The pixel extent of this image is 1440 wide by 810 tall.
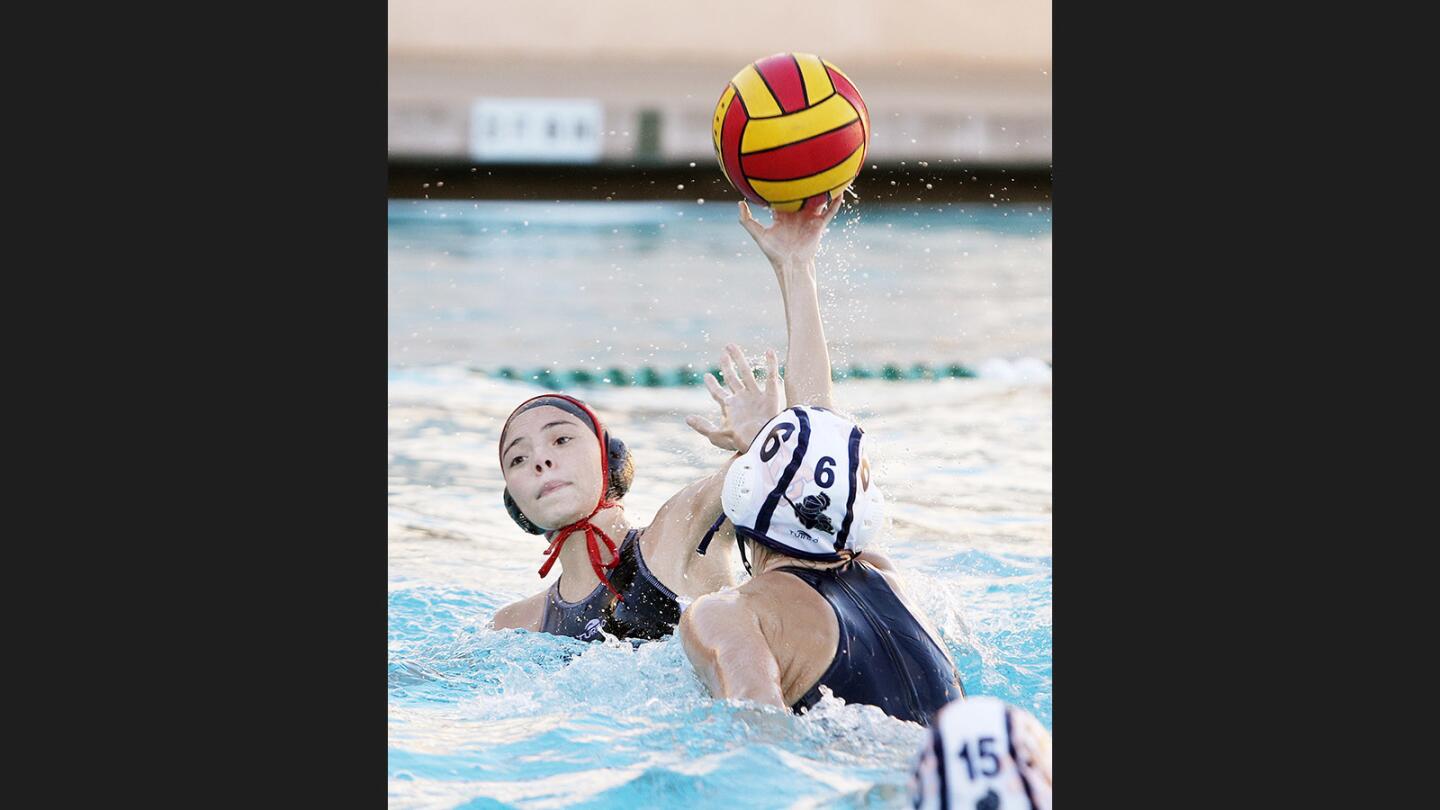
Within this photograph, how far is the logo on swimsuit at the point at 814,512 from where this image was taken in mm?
3080

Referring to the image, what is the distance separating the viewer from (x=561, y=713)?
3.55 meters

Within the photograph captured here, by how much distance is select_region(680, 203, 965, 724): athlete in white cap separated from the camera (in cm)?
300

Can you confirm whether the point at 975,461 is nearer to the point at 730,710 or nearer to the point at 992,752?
the point at 730,710

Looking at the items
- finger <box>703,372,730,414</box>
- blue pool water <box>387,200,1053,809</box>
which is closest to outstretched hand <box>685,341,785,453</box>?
finger <box>703,372,730,414</box>

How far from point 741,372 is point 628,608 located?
0.68 m

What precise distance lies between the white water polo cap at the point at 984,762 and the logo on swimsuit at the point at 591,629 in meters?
1.75

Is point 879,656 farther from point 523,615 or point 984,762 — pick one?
point 523,615

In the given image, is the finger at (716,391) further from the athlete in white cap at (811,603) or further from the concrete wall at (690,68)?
the concrete wall at (690,68)

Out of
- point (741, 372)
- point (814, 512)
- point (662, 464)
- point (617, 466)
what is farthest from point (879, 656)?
point (662, 464)

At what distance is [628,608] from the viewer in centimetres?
384

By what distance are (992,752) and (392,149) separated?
12081 millimetres

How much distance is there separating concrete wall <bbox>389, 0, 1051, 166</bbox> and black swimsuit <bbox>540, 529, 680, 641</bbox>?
9.90 meters

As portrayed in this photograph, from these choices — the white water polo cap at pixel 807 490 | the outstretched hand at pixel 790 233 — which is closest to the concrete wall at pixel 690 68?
the outstretched hand at pixel 790 233

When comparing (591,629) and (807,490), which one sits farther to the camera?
(591,629)
